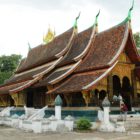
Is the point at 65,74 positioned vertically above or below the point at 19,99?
above

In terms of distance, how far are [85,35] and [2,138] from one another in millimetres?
10978

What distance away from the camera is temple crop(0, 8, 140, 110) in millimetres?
16125

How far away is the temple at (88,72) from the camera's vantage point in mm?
16125

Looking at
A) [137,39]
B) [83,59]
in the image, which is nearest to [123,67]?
[83,59]

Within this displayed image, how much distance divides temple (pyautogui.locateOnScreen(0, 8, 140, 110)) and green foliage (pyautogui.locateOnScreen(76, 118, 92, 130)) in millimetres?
1347

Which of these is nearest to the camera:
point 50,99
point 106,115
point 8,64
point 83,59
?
point 106,115

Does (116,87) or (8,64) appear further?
(8,64)

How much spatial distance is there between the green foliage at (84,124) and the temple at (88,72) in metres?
1.35

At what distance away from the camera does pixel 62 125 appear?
1444 centimetres

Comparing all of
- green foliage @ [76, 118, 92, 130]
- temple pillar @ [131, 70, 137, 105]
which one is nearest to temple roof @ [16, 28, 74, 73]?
temple pillar @ [131, 70, 137, 105]

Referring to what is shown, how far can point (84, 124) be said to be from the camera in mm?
14234

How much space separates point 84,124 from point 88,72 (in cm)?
382

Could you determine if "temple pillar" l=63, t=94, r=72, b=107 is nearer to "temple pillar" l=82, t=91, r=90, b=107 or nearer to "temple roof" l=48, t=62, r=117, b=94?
"temple roof" l=48, t=62, r=117, b=94

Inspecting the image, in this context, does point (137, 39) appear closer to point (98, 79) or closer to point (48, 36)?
point (48, 36)
